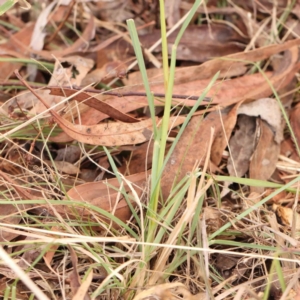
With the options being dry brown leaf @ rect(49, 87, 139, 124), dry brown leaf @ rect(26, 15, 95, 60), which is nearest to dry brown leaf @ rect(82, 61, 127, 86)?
dry brown leaf @ rect(26, 15, 95, 60)

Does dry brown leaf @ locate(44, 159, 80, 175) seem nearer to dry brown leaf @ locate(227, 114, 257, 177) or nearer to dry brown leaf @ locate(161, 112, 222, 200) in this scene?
dry brown leaf @ locate(161, 112, 222, 200)

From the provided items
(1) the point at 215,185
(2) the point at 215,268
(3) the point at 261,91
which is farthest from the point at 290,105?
(2) the point at 215,268

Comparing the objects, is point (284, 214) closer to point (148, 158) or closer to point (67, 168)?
point (148, 158)

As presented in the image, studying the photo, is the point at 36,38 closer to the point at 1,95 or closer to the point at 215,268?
the point at 1,95

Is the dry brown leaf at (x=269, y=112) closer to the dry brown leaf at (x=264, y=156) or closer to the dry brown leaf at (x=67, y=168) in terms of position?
the dry brown leaf at (x=264, y=156)

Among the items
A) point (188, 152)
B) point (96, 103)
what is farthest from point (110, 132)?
point (188, 152)

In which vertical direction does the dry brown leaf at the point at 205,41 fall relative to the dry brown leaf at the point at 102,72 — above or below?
below

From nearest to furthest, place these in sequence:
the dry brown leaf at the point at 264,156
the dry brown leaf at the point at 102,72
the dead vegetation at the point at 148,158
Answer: the dead vegetation at the point at 148,158, the dry brown leaf at the point at 264,156, the dry brown leaf at the point at 102,72

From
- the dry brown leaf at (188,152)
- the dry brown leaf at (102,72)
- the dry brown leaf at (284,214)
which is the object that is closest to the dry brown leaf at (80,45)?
the dry brown leaf at (102,72)
